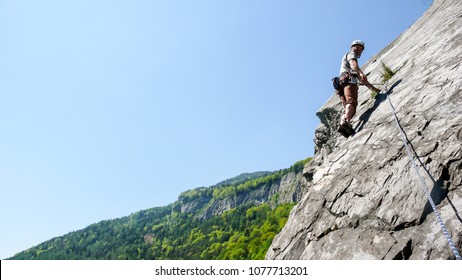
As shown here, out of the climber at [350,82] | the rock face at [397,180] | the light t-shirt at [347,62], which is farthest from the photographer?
the light t-shirt at [347,62]

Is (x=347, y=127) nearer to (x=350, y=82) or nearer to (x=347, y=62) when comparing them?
(x=350, y=82)

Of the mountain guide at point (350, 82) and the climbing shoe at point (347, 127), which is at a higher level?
the mountain guide at point (350, 82)

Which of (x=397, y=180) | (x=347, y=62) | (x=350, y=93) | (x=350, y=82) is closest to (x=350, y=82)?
(x=350, y=82)

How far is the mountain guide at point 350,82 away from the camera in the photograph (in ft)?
27.0

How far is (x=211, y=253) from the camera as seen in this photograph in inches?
5349

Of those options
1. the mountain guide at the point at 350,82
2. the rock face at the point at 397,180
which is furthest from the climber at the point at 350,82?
the rock face at the point at 397,180

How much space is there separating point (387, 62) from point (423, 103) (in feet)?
19.0

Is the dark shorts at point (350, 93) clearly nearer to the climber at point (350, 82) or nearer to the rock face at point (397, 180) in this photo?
the climber at point (350, 82)

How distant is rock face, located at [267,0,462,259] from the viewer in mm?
4289

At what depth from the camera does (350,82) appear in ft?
28.0

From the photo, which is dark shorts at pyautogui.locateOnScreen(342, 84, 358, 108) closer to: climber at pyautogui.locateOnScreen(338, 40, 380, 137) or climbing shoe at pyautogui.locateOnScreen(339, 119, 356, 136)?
climber at pyautogui.locateOnScreen(338, 40, 380, 137)
